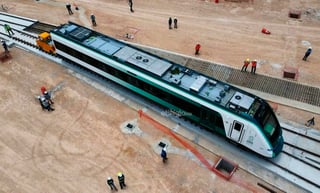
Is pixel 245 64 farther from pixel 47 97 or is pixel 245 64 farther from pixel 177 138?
pixel 47 97

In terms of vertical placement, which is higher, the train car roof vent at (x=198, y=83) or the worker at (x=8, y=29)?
the train car roof vent at (x=198, y=83)

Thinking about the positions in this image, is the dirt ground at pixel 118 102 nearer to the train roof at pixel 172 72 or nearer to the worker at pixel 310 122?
the worker at pixel 310 122

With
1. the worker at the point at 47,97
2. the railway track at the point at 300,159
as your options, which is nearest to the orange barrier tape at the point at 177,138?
the railway track at the point at 300,159

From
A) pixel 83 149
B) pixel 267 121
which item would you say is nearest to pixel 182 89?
pixel 267 121

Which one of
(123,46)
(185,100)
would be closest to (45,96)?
(123,46)

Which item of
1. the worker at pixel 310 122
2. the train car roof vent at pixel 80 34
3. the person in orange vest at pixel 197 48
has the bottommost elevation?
the worker at pixel 310 122

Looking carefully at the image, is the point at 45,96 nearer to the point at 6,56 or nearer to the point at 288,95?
the point at 6,56

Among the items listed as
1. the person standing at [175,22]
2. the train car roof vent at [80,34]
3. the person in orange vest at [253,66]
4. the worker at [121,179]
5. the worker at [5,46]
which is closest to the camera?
the worker at [121,179]
